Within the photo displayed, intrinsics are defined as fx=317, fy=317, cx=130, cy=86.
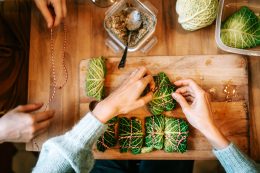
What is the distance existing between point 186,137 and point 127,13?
716 millimetres

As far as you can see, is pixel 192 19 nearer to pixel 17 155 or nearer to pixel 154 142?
pixel 154 142

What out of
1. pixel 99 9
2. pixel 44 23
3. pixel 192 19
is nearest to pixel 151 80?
pixel 192 19

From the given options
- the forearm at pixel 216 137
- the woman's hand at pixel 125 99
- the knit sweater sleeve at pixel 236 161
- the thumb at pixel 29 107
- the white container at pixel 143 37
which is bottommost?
the knit sweater sleeve at pixel 236 161

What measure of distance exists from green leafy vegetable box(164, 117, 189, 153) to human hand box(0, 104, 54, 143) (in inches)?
24.6

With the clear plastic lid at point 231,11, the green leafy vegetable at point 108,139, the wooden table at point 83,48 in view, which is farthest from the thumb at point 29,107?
the clear plastic lid at point 231,11

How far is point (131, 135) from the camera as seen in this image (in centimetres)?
162

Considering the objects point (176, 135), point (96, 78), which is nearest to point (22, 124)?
point (96, 78)

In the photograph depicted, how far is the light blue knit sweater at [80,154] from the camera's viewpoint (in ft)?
4.65

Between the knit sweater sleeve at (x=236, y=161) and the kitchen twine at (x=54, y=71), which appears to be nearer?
the knit sweater sleeve at (x=236, y=161)

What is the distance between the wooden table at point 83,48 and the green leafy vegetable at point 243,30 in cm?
10

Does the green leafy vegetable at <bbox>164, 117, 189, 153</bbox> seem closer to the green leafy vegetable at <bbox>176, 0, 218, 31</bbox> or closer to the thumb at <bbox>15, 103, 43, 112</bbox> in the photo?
the green leafy vegetable at <bbox>176, 0, 218, 31</bbox>

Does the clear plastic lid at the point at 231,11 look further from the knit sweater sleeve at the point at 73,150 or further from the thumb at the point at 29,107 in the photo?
the thumb at the point at 29,107

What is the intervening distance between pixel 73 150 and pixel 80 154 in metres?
0.04

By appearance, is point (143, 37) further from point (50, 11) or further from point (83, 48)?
point (50, 11)
